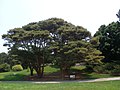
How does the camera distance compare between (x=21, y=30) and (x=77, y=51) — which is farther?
(x=21, y=30)

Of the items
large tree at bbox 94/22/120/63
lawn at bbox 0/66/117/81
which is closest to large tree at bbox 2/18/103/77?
lawn at bbox 0/66/117/81

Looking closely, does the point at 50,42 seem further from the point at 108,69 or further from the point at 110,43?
the point at 110,43

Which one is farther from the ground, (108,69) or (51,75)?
(108,69)

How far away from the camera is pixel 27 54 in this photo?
136 ft

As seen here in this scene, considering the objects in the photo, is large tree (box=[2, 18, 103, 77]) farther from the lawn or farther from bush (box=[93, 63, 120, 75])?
bush (box=[93, 63, 120, 75])

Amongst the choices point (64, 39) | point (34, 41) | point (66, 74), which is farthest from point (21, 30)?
point (66, 74)

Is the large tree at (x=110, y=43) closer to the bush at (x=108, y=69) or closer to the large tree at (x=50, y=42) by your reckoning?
the bush at (x=108, y=69)

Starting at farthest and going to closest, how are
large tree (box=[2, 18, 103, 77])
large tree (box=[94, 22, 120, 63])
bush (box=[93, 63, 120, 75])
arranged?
1. large tree (box=[94, 22, 120, 63])
2. bush (box=[93, 63, 120, 75])
3. large tree (box=[2, 18, 103, 77])

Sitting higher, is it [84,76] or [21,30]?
[21,30]

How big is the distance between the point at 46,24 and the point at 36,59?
18.7 ft

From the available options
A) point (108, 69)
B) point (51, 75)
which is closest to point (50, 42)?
point (51, 75)

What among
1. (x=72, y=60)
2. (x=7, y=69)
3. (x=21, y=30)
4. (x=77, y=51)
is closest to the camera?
(x=77, y=51)

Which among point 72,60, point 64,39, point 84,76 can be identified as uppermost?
point 64,39

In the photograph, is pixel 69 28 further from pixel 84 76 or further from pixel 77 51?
pixel 84 76
